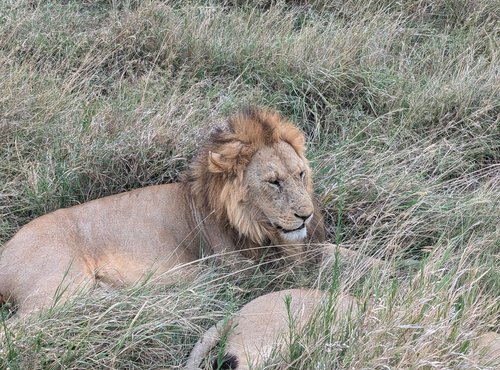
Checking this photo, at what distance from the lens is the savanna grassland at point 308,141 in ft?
10.6

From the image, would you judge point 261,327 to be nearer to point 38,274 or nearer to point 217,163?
point 217,163

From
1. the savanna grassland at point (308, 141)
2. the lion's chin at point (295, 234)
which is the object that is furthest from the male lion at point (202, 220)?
the savanna grassland at point (308, 141)

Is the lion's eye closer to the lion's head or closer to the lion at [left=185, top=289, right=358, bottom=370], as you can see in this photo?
the lion's head

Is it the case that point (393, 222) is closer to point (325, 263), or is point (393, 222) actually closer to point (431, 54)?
point (325, 263)

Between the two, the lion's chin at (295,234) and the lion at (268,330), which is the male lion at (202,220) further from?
the lion at (268,330)

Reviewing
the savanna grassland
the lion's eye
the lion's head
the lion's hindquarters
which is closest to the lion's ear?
the lion's head

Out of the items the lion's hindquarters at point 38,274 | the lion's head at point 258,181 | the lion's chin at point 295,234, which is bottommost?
the lion's hindquarters at point 38,274

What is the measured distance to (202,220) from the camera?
430 centimetres

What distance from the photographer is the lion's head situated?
13.4ft

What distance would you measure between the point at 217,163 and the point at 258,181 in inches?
8.5

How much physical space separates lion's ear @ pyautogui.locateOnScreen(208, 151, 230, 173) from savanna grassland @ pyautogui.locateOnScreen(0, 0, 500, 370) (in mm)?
494

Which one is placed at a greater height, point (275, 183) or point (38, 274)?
point (275, 183)

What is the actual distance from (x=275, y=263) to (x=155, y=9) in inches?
102

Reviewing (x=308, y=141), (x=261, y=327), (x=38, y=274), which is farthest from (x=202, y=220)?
(x=308, y=141)
